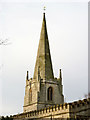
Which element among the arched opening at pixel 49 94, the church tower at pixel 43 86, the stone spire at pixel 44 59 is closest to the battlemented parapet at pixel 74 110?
the church tower at pixel 43 86

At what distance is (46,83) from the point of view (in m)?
48.6

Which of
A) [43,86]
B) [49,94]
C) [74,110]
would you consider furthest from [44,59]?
[74,110]

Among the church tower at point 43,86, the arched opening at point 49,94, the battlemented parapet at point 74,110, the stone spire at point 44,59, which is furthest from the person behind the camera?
the stone spire at point 44,59

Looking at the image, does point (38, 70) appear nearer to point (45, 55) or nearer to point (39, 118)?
point (45, 55)

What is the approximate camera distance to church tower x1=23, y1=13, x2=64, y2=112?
47188mm

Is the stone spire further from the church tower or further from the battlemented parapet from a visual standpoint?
the battlemented parapet

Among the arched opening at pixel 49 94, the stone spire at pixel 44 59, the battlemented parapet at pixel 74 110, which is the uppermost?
the stone spire at pixel 44 59

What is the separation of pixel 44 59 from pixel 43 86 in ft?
17.7

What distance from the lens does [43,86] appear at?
158 ft

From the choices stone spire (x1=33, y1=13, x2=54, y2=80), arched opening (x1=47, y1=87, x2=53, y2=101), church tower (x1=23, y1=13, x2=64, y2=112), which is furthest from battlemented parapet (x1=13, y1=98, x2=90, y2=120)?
stone spire (x1=33, y1=13, x2=54, y2=80)

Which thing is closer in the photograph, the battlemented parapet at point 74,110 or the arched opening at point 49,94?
the battlemented parapet at point 74,110

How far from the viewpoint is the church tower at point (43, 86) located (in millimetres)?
47188

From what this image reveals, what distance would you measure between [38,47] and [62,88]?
9209 mm

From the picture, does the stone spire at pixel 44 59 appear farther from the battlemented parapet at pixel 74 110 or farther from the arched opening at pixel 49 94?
the battlemented parapet at pixel 74 110
